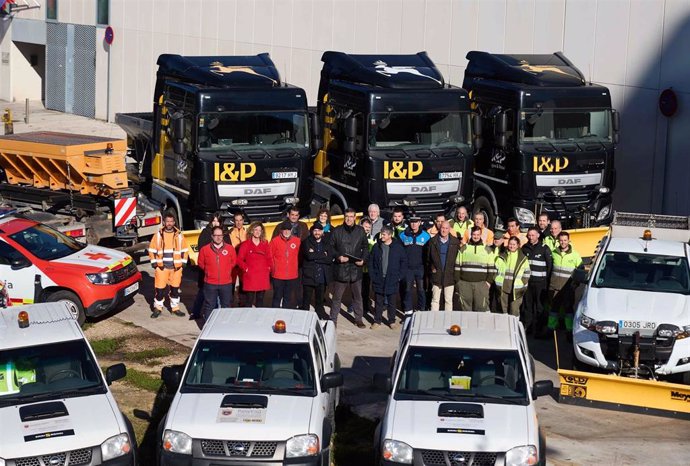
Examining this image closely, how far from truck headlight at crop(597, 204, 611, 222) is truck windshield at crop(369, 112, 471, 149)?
284 cm

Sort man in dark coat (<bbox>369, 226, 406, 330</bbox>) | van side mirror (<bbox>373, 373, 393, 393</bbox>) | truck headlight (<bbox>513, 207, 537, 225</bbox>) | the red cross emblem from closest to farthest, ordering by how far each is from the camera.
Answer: van side mirror (<bbox>373, 373, 393, 393</bbox>) → man in dark coat (<bbox>369, 226, 406, 330</bbox>) → the red cross emblem → truck headlight (<bbox>513, 207, 537, 225</bbox>)

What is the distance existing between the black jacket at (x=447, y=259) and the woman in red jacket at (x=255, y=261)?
237cm

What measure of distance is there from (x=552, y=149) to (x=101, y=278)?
8288mm

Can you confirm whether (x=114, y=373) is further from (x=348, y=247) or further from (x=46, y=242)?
(x=46, y=242)

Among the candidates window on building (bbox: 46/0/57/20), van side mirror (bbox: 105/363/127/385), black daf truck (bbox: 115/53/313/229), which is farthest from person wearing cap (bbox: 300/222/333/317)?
window on building (bbox: 46/0/57/20)

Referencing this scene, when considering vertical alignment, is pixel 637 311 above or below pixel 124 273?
above

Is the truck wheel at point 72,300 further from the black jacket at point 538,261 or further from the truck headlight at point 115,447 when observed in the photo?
the truck headlight at point 115,447

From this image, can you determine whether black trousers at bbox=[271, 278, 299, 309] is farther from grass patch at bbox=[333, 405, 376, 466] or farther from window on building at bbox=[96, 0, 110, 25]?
window on building at bbox=[96, 0, 110, 25]

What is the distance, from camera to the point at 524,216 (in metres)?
21.4

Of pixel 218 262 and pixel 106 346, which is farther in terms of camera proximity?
pixel 218 262

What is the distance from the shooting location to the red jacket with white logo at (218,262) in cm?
1706

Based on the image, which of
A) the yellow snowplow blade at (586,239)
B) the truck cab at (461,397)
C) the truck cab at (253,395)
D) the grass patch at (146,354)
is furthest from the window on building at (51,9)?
the truck cab at (461,397)

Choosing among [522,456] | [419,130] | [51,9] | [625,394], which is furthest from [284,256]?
[51,9]

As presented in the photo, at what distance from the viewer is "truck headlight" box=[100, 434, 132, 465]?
1082 cm
